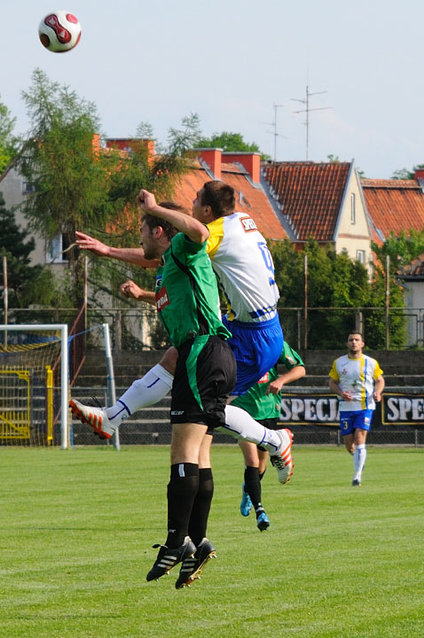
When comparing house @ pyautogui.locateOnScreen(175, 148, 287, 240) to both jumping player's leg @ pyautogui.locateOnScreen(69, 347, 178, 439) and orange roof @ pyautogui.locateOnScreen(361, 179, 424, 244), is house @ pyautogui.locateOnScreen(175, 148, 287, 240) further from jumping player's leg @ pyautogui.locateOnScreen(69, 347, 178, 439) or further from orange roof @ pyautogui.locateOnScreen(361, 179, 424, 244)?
jumping player's leg @ pyautogui.locateOnScreen(69, 347, 178, 439)

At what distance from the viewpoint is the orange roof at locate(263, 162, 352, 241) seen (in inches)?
2664

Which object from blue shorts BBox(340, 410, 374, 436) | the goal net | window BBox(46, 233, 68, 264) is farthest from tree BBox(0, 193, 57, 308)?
blue shorts BBox(340, 410, 374, 436)

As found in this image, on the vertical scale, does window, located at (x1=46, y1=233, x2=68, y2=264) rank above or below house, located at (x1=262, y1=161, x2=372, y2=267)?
below

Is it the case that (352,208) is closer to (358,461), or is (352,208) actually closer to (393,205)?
(393,205)

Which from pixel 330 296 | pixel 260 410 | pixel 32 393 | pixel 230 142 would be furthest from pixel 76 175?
pixel 230 142

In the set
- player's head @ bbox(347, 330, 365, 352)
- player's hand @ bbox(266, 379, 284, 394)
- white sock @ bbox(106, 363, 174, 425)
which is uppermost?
player's head @ bbox(347, 330, 365, 352)

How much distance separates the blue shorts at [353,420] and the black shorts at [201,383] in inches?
450

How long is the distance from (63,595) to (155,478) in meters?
11.2

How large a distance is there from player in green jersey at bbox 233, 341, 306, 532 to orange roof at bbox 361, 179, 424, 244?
67.7 meters

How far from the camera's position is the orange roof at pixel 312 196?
67675 mm

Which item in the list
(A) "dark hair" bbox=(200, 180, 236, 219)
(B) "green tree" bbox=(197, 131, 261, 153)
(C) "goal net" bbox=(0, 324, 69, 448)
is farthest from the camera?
(B) "green tree" bbox=(197, 131, 261, 153)

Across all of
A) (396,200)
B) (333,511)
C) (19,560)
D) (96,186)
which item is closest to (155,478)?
(333,511)

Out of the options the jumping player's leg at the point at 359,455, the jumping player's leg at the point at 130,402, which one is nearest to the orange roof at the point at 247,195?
the jumping player's leg at the point at 359,455

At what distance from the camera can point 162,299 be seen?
7.95m
